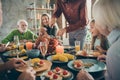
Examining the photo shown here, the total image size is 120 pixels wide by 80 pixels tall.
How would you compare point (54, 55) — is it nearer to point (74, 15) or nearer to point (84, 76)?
point (84, 76)

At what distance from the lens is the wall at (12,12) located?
593cm

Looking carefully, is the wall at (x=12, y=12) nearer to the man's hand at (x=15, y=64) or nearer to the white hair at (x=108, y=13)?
the man's hand at (x=15, y=64)

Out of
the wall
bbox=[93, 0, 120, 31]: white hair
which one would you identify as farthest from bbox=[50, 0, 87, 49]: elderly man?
the wall

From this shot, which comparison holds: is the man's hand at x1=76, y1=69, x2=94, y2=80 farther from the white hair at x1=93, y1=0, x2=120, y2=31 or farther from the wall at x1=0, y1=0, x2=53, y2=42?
the wall at x1=0, y1=0, x2=53, y2=42

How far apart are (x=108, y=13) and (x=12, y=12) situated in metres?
5.33

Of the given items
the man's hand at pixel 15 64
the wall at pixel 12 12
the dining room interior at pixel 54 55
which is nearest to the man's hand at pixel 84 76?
the dining room interior at pixel 54 55

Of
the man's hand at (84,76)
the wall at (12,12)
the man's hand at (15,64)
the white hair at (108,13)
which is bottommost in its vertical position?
the man's hand at (84,76)

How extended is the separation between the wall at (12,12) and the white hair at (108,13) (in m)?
5.21

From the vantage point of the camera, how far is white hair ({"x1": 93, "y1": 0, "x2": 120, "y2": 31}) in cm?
102

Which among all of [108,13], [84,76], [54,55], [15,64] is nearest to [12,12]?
[54,55]

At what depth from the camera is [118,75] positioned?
3.32 feet

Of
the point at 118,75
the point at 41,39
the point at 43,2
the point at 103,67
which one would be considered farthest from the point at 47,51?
the point at 43,2

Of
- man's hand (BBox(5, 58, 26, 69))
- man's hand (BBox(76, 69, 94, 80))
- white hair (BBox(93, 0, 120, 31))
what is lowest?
man's hand (BBox(76, 69, 94, 80))

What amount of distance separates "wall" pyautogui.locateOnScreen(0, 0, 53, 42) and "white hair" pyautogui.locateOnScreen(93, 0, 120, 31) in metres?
5.21
